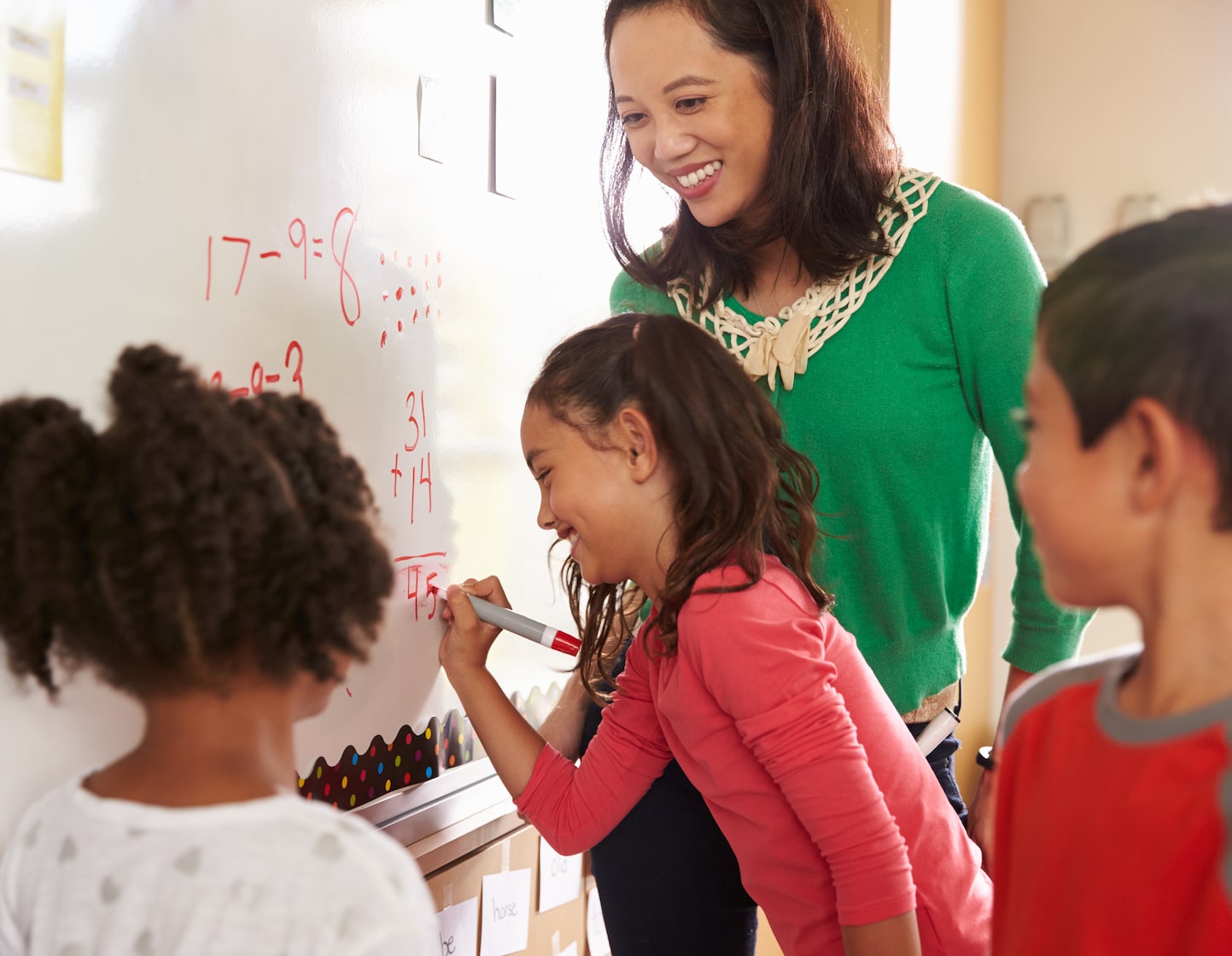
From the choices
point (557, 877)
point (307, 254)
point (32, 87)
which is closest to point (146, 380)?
point (32, 87)

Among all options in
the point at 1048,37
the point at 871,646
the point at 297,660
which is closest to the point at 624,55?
the point at 871,646

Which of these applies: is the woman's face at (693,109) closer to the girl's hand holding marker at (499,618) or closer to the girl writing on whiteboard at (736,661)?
the girl writing on whiteboard at (736,661)

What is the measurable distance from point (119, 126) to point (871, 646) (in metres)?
0.80

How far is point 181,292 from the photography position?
2.65 ft

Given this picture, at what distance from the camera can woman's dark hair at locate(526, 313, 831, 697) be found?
96 centimetres

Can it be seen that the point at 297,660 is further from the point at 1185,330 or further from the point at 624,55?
the point at 624,55

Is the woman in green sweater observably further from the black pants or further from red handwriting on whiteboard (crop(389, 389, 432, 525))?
red handwriting on whiteboard (crop(389, 389, 432, 525))

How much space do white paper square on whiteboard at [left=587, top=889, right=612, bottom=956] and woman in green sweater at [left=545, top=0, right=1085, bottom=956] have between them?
0.31 metres

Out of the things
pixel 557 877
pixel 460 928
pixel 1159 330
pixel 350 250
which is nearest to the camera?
pixel 1159 330

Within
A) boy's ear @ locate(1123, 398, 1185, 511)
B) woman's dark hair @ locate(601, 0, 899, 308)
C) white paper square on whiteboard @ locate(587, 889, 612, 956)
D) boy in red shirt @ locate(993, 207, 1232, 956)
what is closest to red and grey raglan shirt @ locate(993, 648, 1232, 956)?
boy in red shirt @ locate(993, 207, 1232, 956)

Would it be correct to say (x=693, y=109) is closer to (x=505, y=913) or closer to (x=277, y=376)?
(x=277, y=376)

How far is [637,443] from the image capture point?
99 centimetres

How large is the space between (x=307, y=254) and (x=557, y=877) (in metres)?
0.82

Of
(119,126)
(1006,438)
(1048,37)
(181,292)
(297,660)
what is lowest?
(297,660)
